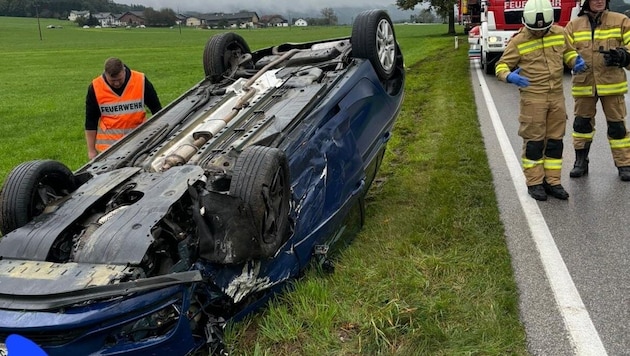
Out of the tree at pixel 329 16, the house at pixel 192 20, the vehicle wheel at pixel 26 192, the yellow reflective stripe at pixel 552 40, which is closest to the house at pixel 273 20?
the house at pixel 192 20

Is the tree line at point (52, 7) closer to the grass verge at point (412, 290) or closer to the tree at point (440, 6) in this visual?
the tree at point (440, 6)

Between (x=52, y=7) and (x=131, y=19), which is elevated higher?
(x=52, y=7)

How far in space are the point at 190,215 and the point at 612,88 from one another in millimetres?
4194

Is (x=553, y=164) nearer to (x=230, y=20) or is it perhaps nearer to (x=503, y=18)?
(x=503, y=18)

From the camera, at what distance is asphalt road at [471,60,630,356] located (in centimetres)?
307

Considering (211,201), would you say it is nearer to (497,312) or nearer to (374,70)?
(497,312)

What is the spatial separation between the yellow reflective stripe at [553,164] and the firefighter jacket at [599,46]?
33.6 inches

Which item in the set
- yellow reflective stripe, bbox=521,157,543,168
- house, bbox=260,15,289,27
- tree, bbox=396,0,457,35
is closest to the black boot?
yellow reflective stripe, bbox=521,157,543,168

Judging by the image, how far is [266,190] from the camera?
3.02 meters

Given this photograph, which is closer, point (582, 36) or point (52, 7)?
point (582, 36)

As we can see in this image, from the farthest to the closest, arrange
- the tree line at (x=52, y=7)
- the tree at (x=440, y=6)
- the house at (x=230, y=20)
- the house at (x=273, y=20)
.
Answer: the house at (x=273, y=20)
the house at (x=230, y=20)
the tree line at (x=52, y=7)
the tree at (x=440, y=6)

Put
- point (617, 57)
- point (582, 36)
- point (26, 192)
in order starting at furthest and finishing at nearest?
point (582, 36) < point (617, 57) < point (26, 192)

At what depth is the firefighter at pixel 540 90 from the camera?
198 inches

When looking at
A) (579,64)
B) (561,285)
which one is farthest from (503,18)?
(561,285)
